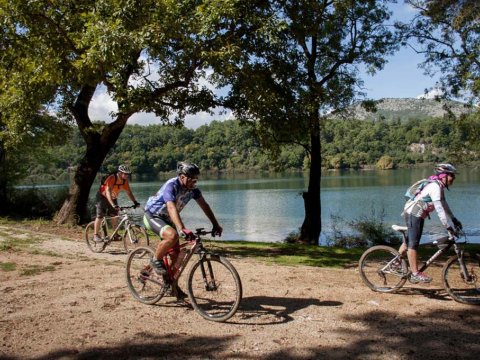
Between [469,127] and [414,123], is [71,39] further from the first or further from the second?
[414,123]

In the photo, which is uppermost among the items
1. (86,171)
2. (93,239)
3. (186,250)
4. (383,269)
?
(86,171)

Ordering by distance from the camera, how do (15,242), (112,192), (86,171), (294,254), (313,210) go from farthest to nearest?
(313,210)
(86,171)
(294,254)
(15,242)
(112,192)

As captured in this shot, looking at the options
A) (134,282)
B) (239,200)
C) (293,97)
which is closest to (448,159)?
(293,97)

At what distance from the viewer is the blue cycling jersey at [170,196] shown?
5645 millimetres

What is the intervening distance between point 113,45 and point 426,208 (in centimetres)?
684

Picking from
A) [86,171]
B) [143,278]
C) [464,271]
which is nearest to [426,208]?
[464,271]

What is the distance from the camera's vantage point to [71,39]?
11.6 m

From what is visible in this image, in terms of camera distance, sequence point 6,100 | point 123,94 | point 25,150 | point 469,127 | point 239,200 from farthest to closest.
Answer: point 239,200 < point 25,150 < point 469,127 < point 6,100 < point 123,94

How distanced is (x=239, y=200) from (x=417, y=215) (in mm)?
36749

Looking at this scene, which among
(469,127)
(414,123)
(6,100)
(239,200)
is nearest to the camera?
(6,100)

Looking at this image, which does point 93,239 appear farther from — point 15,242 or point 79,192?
point 79,192

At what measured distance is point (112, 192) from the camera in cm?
1064

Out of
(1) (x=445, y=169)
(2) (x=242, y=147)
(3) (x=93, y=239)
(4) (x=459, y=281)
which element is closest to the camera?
(1) (x=445, y=169)

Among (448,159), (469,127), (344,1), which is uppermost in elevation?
(344,1)
